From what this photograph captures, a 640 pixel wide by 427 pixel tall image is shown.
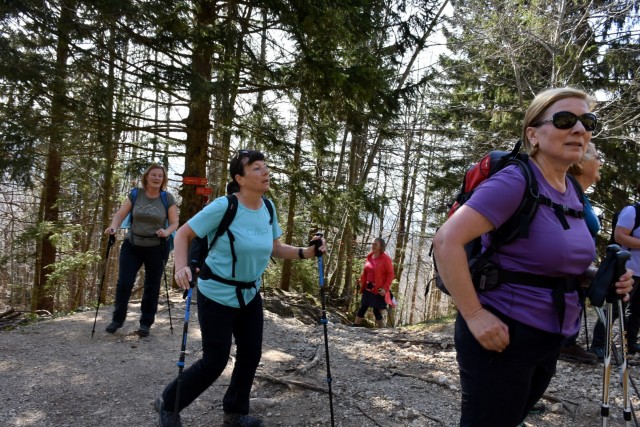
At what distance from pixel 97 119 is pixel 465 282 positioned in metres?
7.71

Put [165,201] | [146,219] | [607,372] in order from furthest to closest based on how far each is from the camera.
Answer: [165,201] → [146,219] → [607,372]

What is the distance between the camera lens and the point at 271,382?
4734mm

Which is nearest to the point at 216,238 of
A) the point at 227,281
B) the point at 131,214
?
the point at 227,281

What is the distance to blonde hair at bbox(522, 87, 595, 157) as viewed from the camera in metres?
1.93

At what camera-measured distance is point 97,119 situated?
7.67 meters

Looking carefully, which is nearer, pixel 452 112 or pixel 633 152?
pixel 633 152

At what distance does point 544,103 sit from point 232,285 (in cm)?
228

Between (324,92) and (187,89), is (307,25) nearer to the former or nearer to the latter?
(324,92)

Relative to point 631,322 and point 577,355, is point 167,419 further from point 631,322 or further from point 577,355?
point 631,322

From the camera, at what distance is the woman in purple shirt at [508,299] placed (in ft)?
5.65

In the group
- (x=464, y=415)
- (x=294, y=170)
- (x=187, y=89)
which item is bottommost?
(x=464, y=415)

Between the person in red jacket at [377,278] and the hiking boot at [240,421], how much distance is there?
21.6 feet

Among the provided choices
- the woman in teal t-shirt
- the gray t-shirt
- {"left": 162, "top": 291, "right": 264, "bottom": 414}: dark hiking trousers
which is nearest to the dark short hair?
the woman in teal t-shirt

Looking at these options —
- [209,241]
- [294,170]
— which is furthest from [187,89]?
[209,241]
